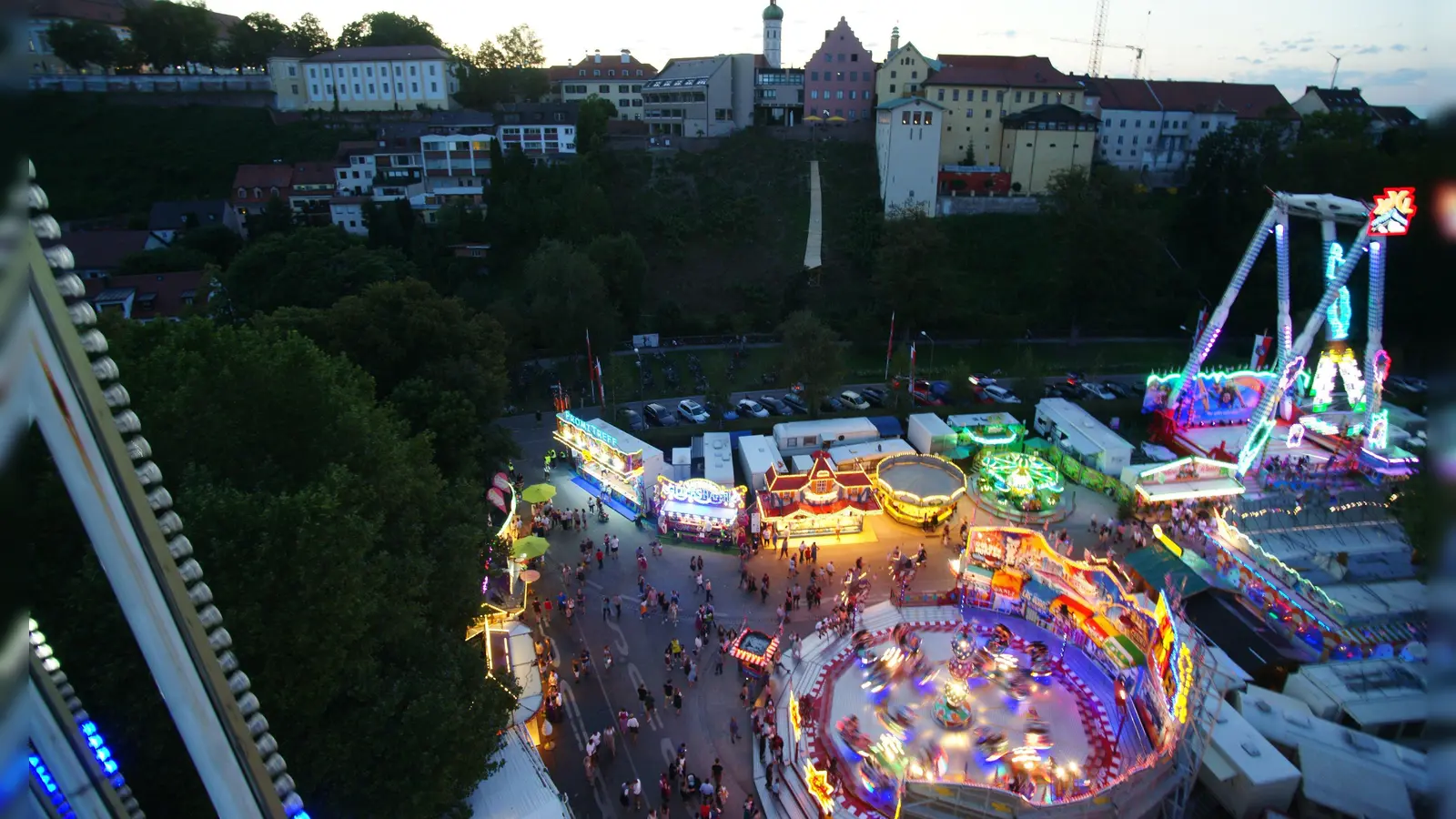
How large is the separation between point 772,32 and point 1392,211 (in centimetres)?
5971

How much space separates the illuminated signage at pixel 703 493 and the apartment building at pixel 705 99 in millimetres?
41145

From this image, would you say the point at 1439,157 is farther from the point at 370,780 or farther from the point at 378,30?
the point at 378,30

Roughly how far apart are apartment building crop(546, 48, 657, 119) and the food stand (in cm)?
6145

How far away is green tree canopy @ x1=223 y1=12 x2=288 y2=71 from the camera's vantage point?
6956 centimetres

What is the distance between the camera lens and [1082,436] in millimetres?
28469

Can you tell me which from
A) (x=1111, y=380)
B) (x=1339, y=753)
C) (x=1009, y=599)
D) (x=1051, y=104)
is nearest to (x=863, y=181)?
(x=1051, y=104)

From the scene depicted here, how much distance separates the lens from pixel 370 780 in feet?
38.7

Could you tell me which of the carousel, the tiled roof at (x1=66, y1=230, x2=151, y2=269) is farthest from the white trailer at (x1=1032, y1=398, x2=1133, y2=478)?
the tiled roof at (x1=66, y1=230, x2=151, y2=269)

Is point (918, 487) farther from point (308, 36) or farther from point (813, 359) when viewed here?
point (308, 36)

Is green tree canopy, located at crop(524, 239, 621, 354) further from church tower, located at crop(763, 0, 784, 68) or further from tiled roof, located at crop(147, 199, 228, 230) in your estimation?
church tower, located at crop(763, 0, 784, 68)

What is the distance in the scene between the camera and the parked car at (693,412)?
1314 inches

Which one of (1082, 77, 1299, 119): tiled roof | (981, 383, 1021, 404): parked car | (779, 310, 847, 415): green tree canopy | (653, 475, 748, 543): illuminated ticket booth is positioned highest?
(1082, 77, 1299, 119): tiled roof

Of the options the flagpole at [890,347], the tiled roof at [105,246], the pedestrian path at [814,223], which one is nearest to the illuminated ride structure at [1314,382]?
the flagpole at [890,347]

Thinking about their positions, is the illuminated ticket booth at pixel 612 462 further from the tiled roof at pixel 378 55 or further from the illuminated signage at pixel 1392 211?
the tiled roof at pixel 378 55
